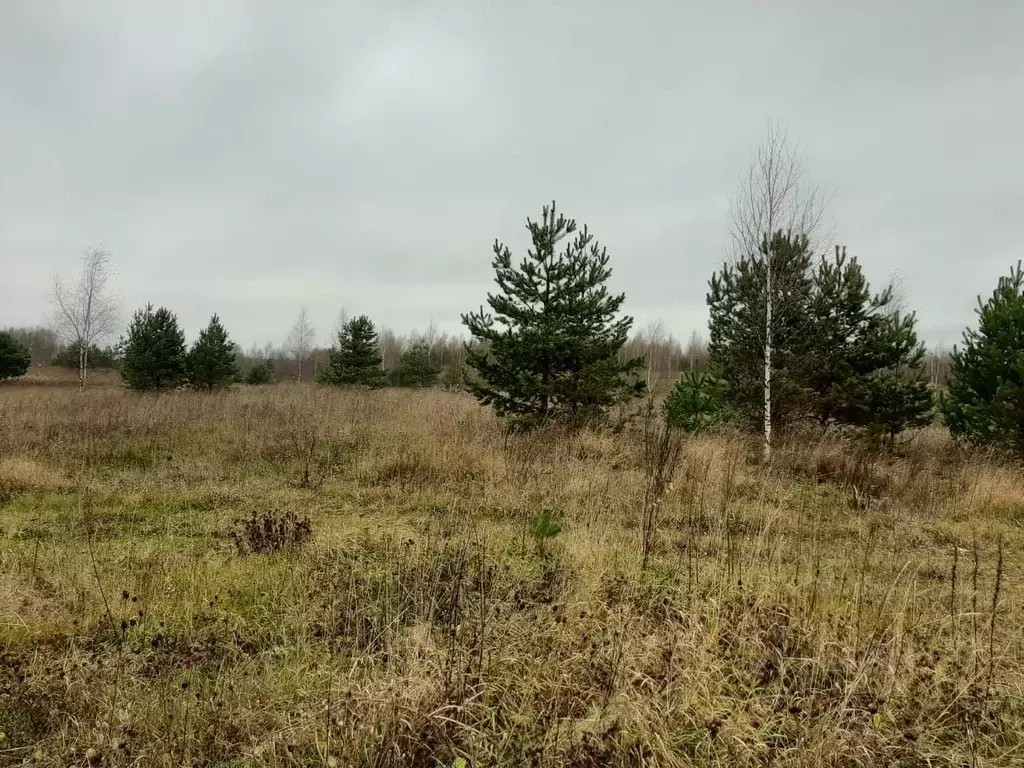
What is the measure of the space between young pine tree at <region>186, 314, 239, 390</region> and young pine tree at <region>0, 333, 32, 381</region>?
45.8ft

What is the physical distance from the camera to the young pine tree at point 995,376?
9297mm

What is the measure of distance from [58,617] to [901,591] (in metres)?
5.61

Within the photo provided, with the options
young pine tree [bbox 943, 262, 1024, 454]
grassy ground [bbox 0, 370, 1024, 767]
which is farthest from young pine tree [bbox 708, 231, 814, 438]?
grassy ground [bbox 0, 370, 1024, 767]

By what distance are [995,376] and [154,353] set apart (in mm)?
26606

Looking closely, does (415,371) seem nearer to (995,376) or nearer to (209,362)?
(209,362)

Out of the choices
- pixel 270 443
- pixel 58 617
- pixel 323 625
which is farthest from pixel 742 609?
pixel 270 443

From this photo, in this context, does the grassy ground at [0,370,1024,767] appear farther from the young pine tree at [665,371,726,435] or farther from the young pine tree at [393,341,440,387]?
the young pine tree at [393,341,440,387]

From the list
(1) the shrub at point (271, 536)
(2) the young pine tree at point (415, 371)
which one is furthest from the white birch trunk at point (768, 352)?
(2) the young pine tree at point (415, 371)

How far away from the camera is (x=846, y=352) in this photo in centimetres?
1119

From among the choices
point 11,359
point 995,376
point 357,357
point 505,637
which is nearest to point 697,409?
point 995,376

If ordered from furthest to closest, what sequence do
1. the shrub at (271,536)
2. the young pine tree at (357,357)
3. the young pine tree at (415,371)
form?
the young pine tree at (415,371) < the young pine tree at (357,357) < the shrub at (271,536)

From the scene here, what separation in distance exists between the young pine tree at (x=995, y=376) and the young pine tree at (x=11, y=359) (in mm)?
40731

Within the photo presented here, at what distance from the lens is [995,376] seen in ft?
32.5

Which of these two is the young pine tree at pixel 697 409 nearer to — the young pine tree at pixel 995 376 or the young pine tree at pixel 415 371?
the young pine tree at pixel 995 376
